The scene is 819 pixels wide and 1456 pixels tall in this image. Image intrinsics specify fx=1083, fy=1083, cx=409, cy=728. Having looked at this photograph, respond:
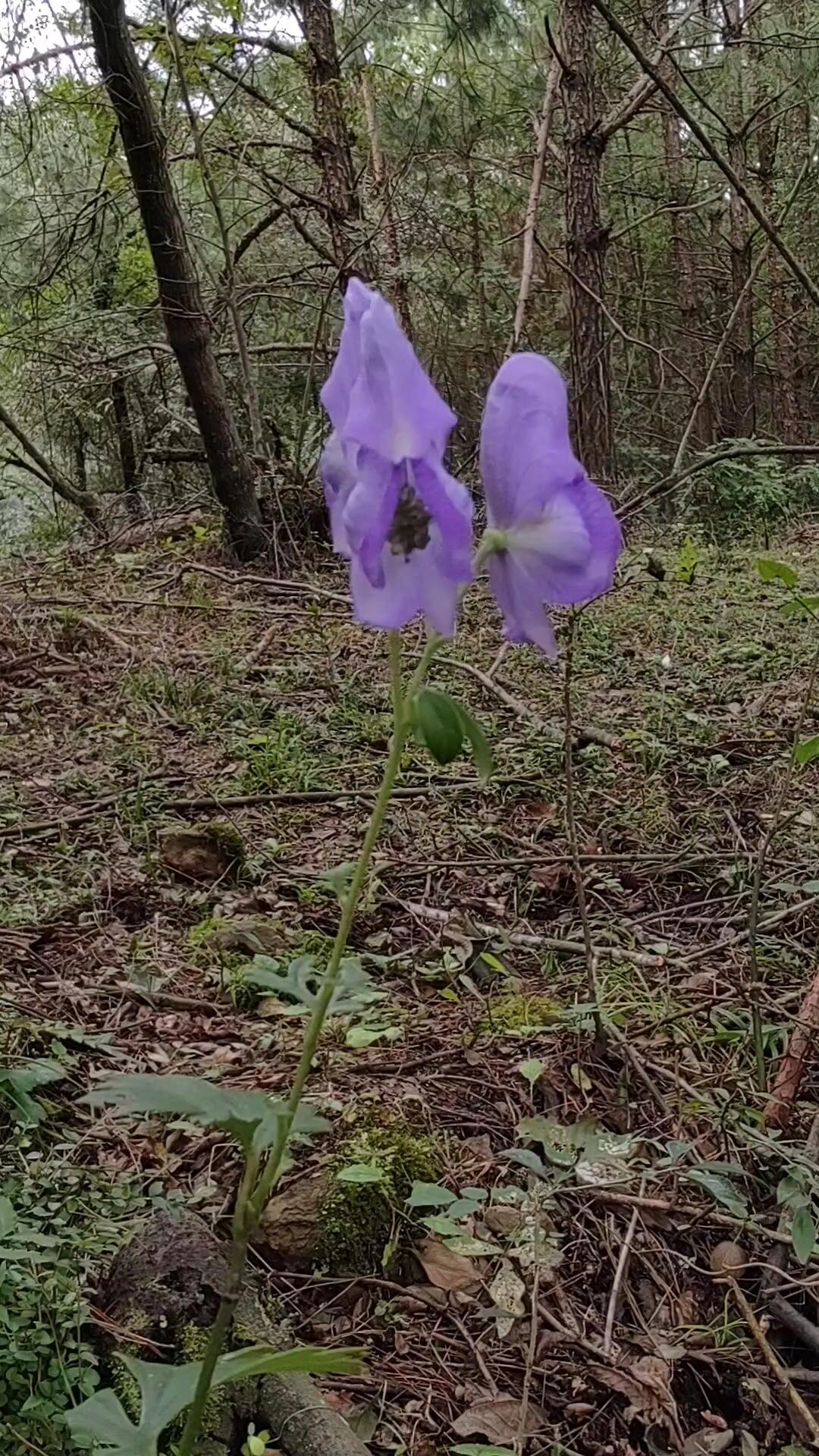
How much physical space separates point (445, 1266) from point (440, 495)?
4.38 feet

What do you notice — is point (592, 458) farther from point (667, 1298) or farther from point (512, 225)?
point (667, 1298)

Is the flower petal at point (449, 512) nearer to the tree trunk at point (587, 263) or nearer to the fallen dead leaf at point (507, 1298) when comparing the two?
the fallen dead leaf at point (507, 1298)

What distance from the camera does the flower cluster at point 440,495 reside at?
0.70m

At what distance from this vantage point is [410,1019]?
7.30ft

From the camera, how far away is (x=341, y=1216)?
5.32ft

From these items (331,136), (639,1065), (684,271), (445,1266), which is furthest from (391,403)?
(684,271)

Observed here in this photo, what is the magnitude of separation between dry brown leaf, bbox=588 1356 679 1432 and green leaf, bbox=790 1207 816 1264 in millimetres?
240

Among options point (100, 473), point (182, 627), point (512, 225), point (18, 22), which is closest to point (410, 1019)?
point (182, 627)

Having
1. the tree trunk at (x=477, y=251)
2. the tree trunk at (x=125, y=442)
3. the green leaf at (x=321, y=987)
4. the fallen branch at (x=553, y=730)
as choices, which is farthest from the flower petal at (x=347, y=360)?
the tree trunk at (x=477, y=251)

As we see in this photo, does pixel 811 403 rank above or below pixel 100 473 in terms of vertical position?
below

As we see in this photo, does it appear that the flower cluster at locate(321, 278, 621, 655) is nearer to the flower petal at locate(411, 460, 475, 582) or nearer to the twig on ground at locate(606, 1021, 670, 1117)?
the flower petal at locate(411, 460, 475, 582)

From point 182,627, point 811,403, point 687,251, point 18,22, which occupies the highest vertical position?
point 18,22

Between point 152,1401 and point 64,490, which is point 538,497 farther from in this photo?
point 64,490

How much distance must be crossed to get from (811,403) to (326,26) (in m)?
10.5
